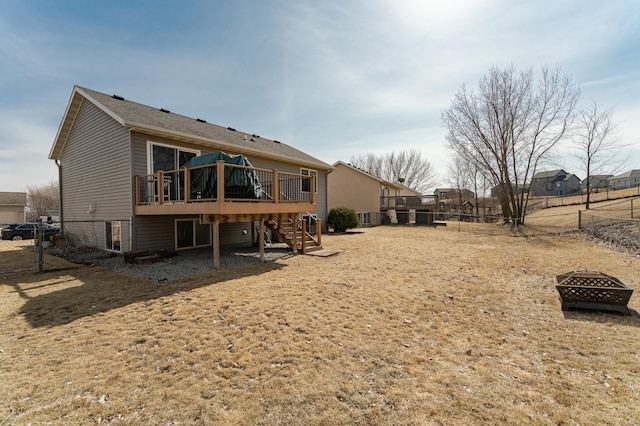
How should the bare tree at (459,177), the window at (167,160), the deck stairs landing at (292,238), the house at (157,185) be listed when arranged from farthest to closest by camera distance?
1. the bare tree at (459,177)
2. the deck stairs landing at (292,238)
3. the window at (167,160)
4. the house at (157,185)

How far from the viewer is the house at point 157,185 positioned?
8031 millimetres

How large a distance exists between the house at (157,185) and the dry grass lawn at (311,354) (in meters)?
2.67

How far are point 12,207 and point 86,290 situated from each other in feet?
121

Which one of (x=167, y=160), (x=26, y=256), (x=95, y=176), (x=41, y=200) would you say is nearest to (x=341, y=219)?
(x=167, y=160)

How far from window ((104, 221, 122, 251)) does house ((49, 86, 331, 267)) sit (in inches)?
1.4

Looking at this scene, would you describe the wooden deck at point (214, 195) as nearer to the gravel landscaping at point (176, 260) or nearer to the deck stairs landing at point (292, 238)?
the deck stairs landing at point (292, 238)

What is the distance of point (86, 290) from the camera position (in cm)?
605

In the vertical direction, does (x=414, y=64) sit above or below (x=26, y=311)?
above

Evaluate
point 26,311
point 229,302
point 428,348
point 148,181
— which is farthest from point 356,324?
point 148,181

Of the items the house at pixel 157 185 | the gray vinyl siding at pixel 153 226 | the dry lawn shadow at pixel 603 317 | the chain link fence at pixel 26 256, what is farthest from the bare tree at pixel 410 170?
the dry lawn shadow at pixel 603 317

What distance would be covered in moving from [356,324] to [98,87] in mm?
14318

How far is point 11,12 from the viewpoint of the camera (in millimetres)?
8414

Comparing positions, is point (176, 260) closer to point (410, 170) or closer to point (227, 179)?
point (227, 179)

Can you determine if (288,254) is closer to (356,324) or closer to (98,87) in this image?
(356,324)
